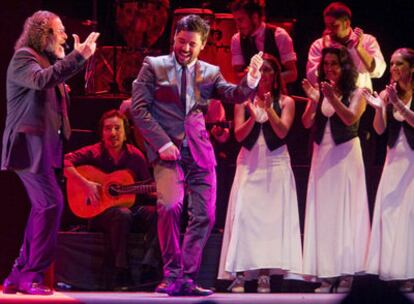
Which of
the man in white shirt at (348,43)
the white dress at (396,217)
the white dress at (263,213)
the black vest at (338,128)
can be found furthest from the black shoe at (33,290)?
the man in white shirt at (348,43)

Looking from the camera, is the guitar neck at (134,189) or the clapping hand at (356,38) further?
the guitar neck at (134,189)

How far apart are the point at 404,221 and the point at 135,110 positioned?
2.22m

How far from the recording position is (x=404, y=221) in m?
7.03

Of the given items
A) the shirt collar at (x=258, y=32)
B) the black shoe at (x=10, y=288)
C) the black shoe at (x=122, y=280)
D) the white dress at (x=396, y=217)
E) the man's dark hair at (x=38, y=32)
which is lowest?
the black shoe at (x=122, y=280)

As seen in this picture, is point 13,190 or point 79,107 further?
point 79,107

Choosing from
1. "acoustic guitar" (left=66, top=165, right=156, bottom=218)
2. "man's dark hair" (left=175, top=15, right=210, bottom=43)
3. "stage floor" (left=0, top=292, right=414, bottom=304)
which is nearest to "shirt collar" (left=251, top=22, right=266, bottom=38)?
"man's dark hair" (left=175, top=15, right=210, bottom=43)

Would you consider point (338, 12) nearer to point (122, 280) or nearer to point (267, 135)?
point (267, 135)

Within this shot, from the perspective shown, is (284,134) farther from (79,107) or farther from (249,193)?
(79,107)

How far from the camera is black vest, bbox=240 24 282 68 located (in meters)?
7.42

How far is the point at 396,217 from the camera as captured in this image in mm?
7035

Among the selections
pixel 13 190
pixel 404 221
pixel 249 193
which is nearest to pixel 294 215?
pixel 249 193

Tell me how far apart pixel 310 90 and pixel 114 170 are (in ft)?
5.26

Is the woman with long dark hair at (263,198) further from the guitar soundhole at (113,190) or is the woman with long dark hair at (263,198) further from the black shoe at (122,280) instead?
the guitar soundhole at (113,190)

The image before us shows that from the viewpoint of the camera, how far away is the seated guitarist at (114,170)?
7195 mm
